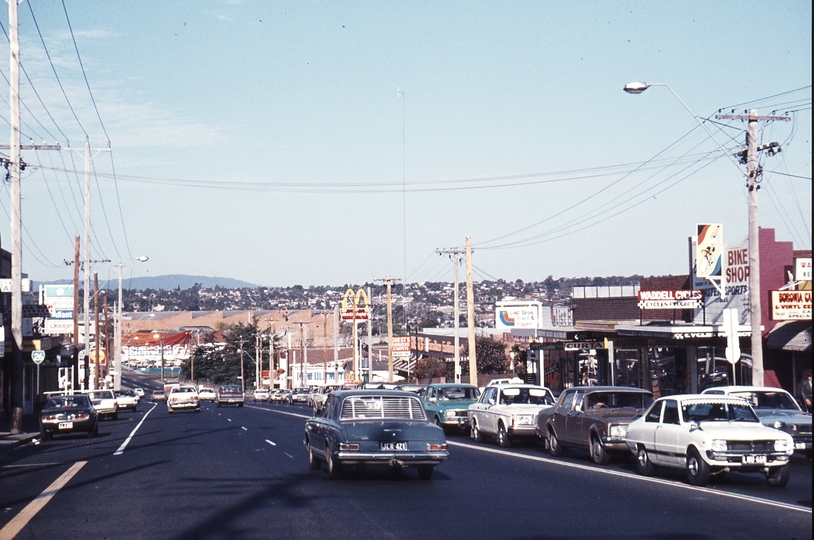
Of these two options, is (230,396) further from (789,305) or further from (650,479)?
(650,479)

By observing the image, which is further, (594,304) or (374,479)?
(594,304)

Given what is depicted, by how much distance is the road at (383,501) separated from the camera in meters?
11.9

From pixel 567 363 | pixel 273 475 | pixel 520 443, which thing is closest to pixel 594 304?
pixel 567 363

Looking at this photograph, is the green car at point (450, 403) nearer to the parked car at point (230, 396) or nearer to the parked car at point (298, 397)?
the parked car at point (230, 396)

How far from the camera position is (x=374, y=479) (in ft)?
58.5

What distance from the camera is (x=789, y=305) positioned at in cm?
3047

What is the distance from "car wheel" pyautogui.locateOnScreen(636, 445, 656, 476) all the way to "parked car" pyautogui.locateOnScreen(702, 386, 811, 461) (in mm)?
2396

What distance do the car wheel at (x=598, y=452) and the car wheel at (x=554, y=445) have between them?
6.67ft

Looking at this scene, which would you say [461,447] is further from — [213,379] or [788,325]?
[213,379]

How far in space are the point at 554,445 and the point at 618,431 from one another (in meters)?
3.10

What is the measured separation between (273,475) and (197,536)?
7.06 m

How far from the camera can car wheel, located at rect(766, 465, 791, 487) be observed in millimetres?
16328

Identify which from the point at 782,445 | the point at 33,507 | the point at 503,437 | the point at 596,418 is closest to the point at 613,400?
the point at 596,418

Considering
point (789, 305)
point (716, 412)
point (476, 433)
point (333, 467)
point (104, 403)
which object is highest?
point (789, 305)
